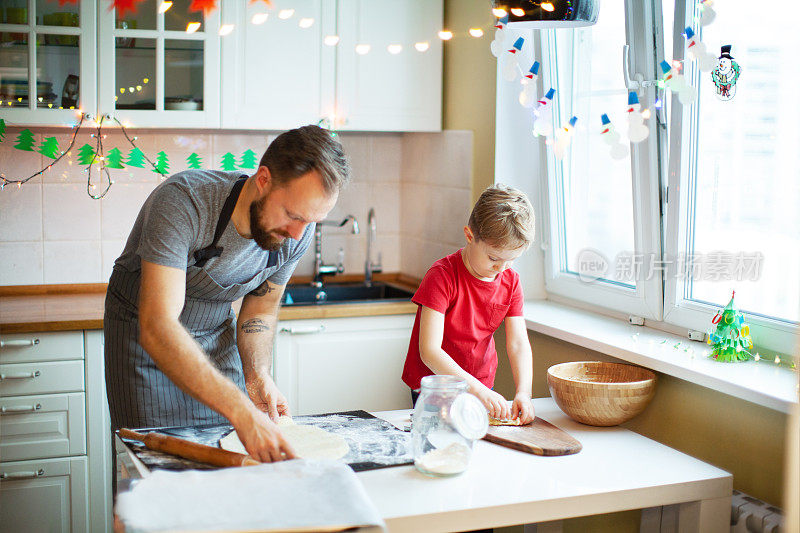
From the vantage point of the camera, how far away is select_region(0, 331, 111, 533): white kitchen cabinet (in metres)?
2.65

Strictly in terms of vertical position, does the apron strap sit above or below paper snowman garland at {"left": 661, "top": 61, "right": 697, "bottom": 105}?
below

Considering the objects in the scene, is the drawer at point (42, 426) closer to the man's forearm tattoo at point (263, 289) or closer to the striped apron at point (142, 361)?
the striped apron at point (142, 361)

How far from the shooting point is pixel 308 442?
66.4 inches

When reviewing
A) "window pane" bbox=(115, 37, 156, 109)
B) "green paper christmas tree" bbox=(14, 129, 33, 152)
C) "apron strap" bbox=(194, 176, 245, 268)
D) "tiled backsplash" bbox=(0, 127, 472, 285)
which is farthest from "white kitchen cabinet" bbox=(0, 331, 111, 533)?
"apron strap" bbox=(194, 176, 245, 268)

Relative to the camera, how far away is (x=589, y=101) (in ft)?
8.73

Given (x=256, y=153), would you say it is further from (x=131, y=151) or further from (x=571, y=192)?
(x=571, y=192)

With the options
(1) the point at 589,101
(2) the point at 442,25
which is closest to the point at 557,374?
(1) the point at 589,101

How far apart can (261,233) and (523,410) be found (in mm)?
711

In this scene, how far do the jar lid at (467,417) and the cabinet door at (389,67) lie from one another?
1.79 m

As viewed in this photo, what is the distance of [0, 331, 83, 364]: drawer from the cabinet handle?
67 cm

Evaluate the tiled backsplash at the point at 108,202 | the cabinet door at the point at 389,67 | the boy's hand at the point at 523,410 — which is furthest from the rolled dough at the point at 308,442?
the cabinet door at the point at 389,67

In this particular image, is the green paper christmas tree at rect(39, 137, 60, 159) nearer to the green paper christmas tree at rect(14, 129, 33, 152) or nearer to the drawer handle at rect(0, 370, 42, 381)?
the green paper christmas tree at rect(14, 129, 33, 152)

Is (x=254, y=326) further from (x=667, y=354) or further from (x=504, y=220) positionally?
(x=667, y=354)

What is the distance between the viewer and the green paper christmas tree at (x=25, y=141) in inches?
116
